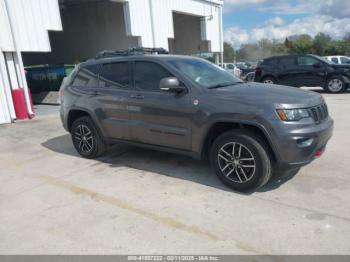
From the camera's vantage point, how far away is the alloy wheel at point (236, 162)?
369cm

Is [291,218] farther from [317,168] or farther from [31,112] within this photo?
[31,112]

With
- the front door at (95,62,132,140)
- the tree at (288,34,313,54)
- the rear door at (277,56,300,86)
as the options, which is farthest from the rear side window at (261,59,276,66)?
the tree at (288,34,313,54)

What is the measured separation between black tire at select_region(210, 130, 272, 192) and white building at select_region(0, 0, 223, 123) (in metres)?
8.54

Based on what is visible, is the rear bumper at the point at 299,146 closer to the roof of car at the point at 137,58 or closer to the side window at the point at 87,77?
the roof of car at the point at 137,58

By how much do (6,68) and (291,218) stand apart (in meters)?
9.92

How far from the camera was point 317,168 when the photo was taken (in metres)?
4.50

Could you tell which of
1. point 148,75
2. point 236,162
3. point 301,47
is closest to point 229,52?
point 301,47

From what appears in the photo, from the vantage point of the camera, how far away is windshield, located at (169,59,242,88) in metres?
4.24

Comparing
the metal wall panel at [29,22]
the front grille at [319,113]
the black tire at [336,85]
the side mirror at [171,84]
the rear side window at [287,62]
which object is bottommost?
the black tire at [336,85]

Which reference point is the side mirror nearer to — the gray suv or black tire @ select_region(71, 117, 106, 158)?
the gray suv

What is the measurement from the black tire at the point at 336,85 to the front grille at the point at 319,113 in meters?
9.89

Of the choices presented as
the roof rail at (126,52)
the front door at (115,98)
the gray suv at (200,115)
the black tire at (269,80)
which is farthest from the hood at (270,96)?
the black tire at (269,80)

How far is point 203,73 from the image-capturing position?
177 inches

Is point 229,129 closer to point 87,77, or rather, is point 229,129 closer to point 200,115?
point 200,115
